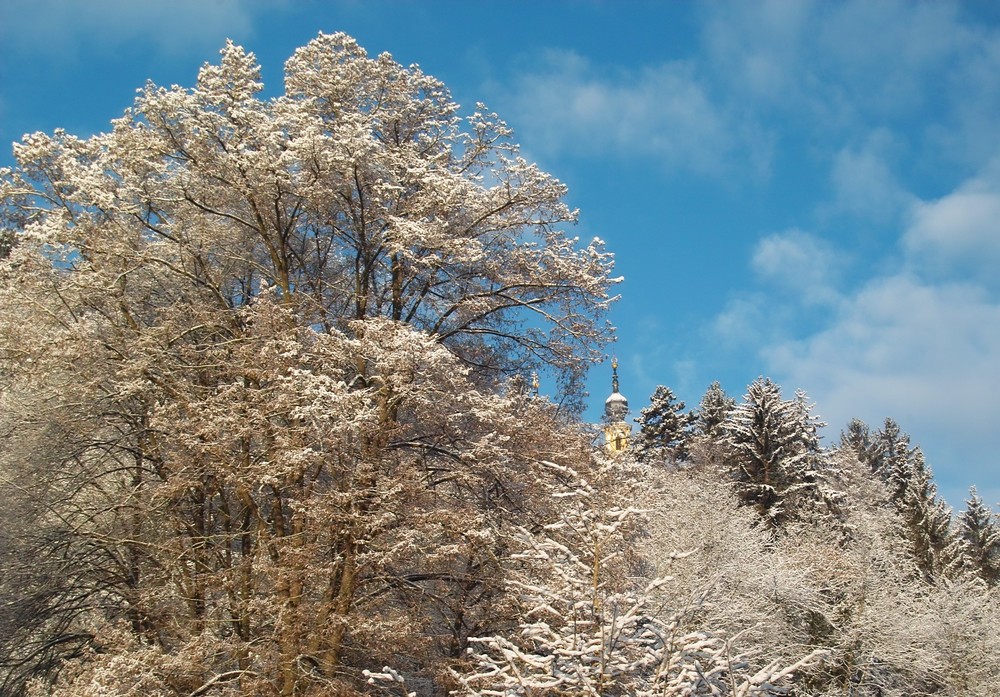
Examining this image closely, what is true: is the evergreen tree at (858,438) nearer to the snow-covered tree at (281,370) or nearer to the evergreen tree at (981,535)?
the evergreen tree at (981,535)

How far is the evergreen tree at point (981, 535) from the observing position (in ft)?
111

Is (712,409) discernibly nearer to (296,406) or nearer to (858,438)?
(858,438)

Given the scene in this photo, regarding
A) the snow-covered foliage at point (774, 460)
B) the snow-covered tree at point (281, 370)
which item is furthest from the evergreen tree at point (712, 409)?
the snow-covered tree at point (281, 370)

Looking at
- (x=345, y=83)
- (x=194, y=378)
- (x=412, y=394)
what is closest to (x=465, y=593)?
(x=412, y=394)

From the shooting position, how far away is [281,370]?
1245 centimetres

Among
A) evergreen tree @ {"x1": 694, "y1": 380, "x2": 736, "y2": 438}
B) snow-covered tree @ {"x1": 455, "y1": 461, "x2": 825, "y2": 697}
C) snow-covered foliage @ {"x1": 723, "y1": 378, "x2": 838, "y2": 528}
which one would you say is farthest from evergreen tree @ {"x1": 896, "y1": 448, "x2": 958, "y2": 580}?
snow-covered tree @ {"x1": 455, "y1": 461, "x2": 825, "y2": 697}

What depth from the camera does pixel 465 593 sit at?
13.0m

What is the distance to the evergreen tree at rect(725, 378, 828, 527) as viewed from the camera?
3015 cm

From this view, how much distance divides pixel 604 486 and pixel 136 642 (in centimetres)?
678

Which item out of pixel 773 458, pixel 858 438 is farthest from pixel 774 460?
pixel 858 438

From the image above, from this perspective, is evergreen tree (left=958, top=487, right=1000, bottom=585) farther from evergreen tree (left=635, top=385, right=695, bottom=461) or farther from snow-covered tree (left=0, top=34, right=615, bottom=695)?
snow-covered tree (left=0, top=34, right=615, bottom=695)

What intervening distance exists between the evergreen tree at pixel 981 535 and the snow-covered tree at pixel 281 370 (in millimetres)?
26231

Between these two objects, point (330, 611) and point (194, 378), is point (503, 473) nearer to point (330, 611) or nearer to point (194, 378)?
point (330, 611)

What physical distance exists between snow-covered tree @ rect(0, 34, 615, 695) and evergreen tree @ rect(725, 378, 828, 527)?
55.1 ft
